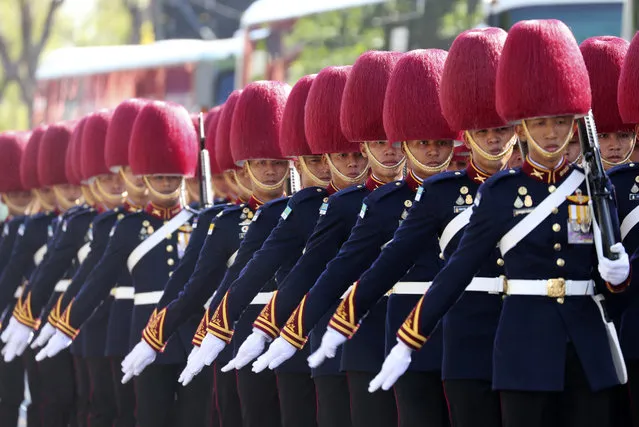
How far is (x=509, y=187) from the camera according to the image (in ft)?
19.7

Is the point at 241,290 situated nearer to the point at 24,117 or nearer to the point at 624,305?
the point at 624,305

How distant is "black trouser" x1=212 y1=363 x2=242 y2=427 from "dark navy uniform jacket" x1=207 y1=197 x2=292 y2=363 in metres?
0.33

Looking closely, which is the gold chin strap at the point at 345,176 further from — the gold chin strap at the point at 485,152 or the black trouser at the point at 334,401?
the gold chin strap at the point at 485,152

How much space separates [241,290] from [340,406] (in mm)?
776

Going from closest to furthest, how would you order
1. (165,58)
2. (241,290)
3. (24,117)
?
1. (241,290)
2. (165,58)
3. (24,117)

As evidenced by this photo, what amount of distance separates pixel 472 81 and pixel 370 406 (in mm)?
1416

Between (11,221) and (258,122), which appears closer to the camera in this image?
(258,122)

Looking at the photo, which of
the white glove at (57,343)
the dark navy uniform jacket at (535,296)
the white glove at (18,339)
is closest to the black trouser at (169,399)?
the white glove at (57,343)

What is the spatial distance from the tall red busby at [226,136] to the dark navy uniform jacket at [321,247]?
236 cm

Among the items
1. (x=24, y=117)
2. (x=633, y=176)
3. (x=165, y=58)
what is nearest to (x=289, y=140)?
(x=633, y=176)

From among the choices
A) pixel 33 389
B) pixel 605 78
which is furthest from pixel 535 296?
pixel 33 389

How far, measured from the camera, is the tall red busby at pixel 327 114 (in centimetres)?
786

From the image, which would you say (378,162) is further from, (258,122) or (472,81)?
(258,122)

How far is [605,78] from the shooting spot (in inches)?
287
